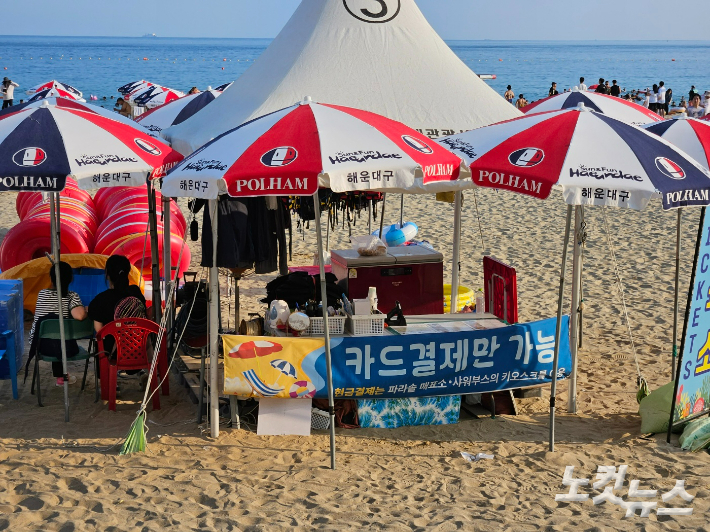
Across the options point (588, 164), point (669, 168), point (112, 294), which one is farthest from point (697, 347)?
point (112, 294)

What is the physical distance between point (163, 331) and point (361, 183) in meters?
2.20

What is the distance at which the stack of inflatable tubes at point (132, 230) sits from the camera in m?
10.1

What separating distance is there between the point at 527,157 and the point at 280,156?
1.77 metres

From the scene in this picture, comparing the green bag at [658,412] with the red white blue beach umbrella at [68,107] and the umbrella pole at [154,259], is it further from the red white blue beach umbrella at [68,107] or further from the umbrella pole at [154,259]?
the red white blue beach umbrella at [68,107]

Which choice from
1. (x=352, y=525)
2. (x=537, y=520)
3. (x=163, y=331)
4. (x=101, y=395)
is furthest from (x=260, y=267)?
(x=537, y=520)

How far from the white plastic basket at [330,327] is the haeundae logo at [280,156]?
1.48 m

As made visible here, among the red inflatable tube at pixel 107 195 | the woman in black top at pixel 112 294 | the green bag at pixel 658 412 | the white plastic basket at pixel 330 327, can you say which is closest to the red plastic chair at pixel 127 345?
the woman in black top at pixel 112 294

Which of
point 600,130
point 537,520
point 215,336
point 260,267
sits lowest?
point 537,520

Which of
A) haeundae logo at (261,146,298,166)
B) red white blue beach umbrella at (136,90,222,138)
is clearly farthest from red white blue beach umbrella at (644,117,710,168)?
red white blue beach umbrella at (136,90,222,138)

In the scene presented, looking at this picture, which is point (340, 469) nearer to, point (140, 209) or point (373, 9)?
point (373, 9)

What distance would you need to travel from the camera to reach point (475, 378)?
637cm

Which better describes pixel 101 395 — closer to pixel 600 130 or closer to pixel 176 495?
pixel 176 495

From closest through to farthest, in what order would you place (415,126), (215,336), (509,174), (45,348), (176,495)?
(176,495) < (509,174) < (215,336) < (45,348) < (415,126)

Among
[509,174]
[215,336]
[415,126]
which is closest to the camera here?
[509,174]
